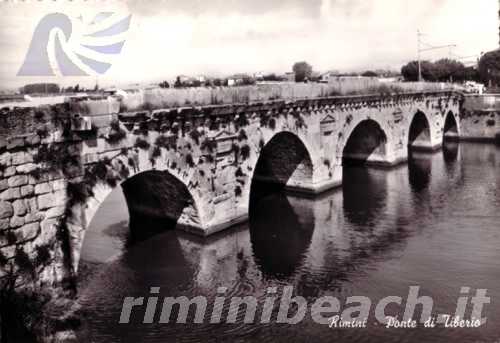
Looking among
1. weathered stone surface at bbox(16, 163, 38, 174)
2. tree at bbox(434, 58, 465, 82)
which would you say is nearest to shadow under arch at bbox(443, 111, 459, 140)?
tree at bbox(434, 58, 465, 82)

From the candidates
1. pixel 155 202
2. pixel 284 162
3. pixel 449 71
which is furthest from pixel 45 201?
pixel 449 71

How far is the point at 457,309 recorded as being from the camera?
37.0ft

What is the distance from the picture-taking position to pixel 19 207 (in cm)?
1035

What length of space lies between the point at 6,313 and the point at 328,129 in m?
15.1

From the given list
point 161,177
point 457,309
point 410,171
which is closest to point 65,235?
point 161,177

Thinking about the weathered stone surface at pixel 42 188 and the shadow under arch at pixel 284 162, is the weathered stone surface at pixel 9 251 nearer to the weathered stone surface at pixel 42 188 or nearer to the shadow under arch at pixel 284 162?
the weathered stone surface at pixel 42 188

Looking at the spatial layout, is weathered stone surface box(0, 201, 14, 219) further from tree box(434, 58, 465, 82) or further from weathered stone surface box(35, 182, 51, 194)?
tree box(434, 58, 465, 82)

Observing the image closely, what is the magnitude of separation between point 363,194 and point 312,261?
8.19 meters

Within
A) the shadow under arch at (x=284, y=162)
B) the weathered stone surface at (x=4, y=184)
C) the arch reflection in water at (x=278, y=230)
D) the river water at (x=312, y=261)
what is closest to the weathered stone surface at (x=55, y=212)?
the weathered stone surface at (x=4, y=184)

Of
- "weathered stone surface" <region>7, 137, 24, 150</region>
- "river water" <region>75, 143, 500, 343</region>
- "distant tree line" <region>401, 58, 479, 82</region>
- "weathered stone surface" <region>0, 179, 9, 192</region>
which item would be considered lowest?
"river water" <region>75, 143, 500, 343</region>

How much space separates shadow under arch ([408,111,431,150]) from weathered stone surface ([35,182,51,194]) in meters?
26.5

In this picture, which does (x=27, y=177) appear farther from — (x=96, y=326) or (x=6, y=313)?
(x=96, y=326)

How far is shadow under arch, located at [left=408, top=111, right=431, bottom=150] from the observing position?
107ft

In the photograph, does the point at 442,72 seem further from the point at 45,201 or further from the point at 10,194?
the point at 10,194
